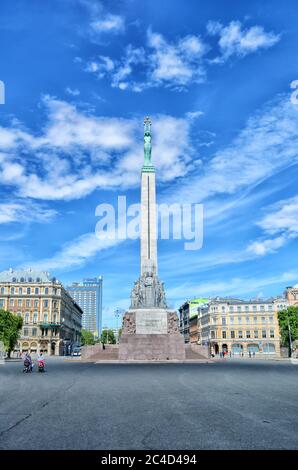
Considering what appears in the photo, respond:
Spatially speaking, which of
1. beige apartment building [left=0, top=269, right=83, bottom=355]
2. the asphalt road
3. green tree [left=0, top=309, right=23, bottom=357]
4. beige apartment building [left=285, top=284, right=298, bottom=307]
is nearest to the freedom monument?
green tree [left=0, top=309, right=23, bottom=357]

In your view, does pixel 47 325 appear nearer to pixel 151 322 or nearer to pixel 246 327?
pixel 246 327

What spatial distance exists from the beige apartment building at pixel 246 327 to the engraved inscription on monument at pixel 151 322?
170 ft

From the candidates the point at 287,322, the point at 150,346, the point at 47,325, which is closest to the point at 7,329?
the point at 47,325

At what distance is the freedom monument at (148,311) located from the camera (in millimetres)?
48281

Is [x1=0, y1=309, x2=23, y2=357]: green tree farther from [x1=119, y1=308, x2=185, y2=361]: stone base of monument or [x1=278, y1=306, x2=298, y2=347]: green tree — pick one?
[x1=278, y1=306, x2=298, y2=347]: green tree

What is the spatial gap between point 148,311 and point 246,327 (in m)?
55.9

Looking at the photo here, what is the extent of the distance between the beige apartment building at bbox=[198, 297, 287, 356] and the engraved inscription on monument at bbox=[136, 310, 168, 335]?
51.8 meters

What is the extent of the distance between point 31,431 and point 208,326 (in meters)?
106

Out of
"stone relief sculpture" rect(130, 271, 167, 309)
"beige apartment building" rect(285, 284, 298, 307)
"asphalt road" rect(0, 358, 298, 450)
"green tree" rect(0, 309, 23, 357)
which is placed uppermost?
"beige apartment building" rect(285, 284, 298, 307)

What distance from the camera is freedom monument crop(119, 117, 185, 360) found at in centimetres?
4828

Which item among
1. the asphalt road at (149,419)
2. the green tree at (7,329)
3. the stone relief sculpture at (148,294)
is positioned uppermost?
the stone relief sculpture at (148,294)

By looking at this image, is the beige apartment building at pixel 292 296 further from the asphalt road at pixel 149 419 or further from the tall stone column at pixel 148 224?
the asphalt road at pixel 149 419

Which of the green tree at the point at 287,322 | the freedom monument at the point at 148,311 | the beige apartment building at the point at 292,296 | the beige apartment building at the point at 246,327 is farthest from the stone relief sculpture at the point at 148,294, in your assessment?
the beige apartment building at the point at 292,296
